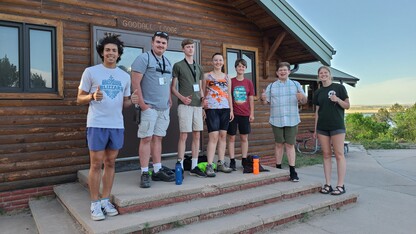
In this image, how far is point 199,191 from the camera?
3.69 m

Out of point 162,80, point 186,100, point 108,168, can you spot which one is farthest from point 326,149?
point 108,168

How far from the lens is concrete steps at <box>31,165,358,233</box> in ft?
10.0

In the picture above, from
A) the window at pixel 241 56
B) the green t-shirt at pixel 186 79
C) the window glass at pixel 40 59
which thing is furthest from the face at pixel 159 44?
the window at pixel 241 56

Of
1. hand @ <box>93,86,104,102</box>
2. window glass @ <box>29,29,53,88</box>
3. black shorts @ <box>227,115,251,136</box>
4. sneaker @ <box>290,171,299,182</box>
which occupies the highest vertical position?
window glass @ <box>29,29,53,88</box>

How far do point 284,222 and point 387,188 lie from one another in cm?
305

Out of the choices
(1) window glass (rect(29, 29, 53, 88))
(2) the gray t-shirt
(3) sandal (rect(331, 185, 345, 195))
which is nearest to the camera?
(2) the gray t-shirt

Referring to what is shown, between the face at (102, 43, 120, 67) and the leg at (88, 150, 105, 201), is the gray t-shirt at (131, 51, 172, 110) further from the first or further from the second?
the leg at (88, 150, 105, 201)

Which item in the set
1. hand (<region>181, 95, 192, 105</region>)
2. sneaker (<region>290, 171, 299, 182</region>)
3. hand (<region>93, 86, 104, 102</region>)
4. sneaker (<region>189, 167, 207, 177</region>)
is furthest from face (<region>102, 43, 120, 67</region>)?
sneaker (<region>290, 171, 299, 182</region>)

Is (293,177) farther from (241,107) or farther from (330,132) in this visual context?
(241,107)

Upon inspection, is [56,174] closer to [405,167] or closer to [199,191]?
[199,191]

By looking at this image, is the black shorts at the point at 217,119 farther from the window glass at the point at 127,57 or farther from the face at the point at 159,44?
the window glass at the point at 127,57

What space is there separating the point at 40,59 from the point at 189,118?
259cm

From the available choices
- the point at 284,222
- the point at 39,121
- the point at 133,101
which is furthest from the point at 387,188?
the point at 39,121

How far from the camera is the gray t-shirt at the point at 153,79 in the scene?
3605 mm
